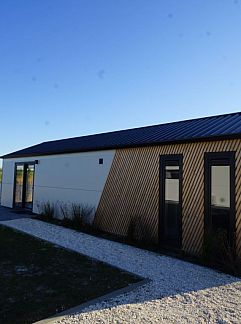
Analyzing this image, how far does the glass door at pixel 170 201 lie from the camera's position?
760 centimetres

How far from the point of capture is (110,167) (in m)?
10.0

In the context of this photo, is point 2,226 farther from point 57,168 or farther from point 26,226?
point 57,168

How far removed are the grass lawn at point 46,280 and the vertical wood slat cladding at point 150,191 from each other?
2464 mm

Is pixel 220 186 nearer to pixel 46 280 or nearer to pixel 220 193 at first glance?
pixel 220 193

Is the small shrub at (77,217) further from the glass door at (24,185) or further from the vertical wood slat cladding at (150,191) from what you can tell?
the glass door at (24,185)

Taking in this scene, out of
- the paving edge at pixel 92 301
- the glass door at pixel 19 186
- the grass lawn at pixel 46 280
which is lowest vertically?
the grass lawn at pixel 46 280

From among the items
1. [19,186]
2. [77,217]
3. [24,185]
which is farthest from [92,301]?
[19,186]

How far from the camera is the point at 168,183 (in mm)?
7984

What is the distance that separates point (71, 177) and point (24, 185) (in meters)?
4.41

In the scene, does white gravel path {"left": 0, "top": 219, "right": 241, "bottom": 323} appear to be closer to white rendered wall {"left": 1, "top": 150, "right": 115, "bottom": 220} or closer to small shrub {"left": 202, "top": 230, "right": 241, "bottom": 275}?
small shrub {"left": 202, "top": 230, "right": 241, "bottom": 275}

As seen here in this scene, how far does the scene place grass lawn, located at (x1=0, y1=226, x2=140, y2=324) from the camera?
12.6 feet

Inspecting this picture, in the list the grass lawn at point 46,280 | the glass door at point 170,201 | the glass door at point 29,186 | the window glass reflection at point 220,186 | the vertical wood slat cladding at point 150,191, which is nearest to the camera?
the grass lawn at point 46,280

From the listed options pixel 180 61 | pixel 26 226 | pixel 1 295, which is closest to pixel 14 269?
pixel 1 295

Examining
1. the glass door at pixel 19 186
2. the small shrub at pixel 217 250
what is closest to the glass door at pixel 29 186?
the glass door at pixel 19 186
